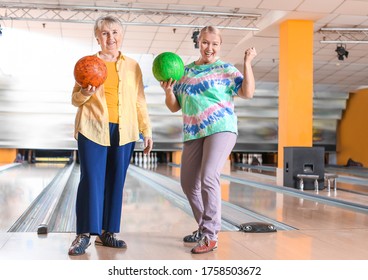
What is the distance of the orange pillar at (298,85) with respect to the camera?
8.28 m

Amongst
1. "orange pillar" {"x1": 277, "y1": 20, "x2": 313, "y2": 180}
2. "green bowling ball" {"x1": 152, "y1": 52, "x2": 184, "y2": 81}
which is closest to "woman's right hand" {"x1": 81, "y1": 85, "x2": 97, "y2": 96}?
"green bowling ball" {"x1": 152, "y1": 52, "x2": 184, "y2": 81}

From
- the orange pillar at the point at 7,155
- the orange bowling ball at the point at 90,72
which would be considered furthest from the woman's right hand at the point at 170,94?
the orange pillar at the point at 7,155

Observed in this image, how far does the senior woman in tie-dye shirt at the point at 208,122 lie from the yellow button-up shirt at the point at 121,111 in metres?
0.18

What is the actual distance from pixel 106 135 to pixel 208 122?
585 mm

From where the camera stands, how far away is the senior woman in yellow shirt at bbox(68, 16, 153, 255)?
2.88 m

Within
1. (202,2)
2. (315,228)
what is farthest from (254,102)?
(315,228)

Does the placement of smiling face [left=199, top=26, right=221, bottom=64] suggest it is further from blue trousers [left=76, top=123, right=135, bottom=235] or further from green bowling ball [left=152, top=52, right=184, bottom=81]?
blue trousers [left=76, top=123, right=135, bottom=235]

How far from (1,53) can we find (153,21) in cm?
463

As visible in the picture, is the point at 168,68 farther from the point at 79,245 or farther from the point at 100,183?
the point at 79,245

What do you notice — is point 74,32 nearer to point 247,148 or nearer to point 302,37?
point 302,37

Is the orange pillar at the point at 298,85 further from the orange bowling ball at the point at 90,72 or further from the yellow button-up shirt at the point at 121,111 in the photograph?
the orange bowling ball at the point at 90,72

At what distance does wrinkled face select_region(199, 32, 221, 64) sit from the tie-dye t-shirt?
5cm

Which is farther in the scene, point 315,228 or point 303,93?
point 303,93
